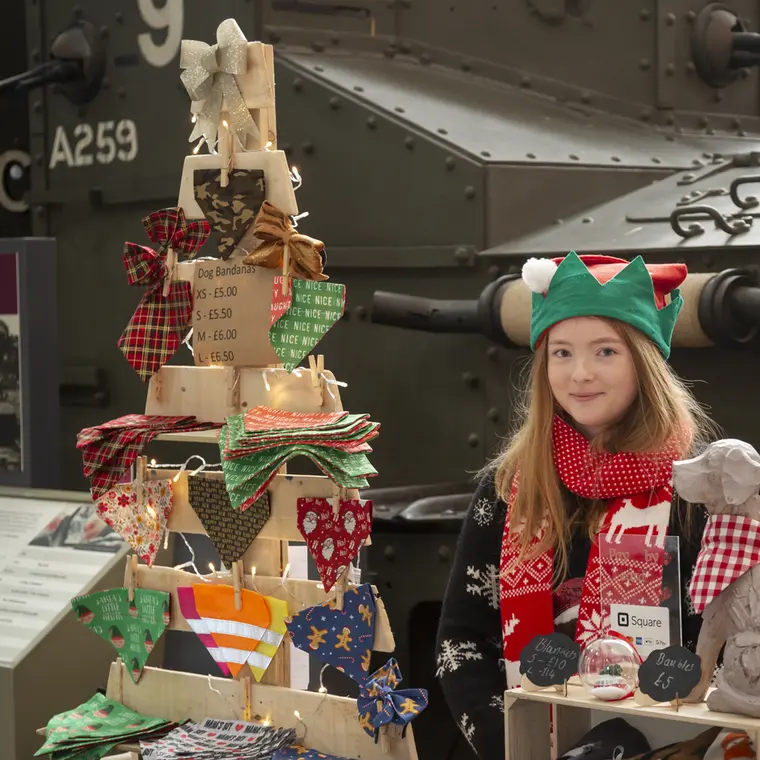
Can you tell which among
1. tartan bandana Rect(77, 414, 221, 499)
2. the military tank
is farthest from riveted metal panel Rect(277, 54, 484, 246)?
tartan bandana Rect(77, 414, 221, 499)

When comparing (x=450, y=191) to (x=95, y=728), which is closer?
(x=95, y=728)

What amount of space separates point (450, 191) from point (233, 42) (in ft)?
5.03

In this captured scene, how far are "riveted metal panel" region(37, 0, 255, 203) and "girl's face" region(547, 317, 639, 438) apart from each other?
2.61 meters

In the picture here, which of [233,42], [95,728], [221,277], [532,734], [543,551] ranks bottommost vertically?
[95,728]

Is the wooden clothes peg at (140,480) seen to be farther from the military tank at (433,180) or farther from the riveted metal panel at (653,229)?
the riveted metal panel at (653,229)

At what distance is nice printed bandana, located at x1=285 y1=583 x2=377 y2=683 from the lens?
276 cm

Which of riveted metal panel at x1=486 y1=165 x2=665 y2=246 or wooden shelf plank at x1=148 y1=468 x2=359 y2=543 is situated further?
riveted metal panel at x1=486 y1=165 x2=665 y2=246

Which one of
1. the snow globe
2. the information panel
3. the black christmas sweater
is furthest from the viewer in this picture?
the information panel

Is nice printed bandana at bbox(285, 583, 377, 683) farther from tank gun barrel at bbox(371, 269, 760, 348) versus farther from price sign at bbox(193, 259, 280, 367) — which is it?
tank gun barrel at bbox(371, 269, 760, 348)

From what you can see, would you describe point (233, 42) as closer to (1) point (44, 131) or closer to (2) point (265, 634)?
(2) point (265, 634)

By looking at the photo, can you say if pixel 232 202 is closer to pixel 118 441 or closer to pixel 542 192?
pixel 118 441

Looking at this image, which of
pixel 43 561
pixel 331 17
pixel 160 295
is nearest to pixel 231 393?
pixel 160 295

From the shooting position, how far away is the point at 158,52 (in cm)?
505

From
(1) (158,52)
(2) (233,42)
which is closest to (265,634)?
(2) (233,42)
